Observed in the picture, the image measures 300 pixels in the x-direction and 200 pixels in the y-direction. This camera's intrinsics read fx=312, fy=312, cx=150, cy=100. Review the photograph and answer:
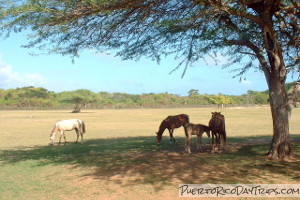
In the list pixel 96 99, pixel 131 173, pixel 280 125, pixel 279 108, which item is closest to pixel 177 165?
pixel 131 173

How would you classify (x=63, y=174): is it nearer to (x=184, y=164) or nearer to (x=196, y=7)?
(x=184, y=164)

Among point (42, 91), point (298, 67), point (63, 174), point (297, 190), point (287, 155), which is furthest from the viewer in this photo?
point (42, 91)

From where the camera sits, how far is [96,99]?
82.8 meters

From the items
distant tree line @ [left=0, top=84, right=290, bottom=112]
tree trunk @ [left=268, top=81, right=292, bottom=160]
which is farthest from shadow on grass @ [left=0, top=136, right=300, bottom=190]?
distant tree line @ [left=0, top=84, right=290, bottom=112]

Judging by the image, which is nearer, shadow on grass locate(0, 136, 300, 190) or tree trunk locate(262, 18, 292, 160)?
shadow on grass locate(0, 136, 300, 190)

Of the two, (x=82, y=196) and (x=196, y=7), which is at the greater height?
(x=196, y=7)

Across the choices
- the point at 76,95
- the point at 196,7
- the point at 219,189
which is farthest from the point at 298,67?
the point at 76,95

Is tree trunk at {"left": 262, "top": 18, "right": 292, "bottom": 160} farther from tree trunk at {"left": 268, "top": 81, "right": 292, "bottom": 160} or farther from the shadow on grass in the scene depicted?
the shadow on grass

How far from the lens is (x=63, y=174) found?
8789 mm

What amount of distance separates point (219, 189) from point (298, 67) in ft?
25.9

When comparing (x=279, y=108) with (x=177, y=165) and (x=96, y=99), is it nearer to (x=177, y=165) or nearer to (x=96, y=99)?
(x=177, y=165)

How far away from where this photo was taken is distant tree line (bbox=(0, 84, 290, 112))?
3248 inches

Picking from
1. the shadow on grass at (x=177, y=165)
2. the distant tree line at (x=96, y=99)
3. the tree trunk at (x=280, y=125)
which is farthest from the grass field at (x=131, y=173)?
the distant tree line at (x=96, y=99)

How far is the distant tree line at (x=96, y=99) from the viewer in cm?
8250
